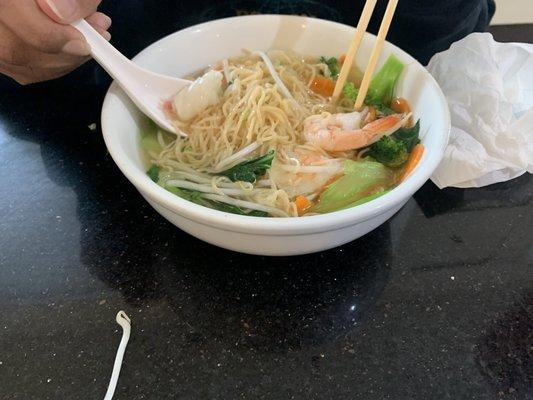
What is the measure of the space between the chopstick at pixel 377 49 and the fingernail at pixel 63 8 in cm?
61

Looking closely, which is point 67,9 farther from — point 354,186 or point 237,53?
point 354,186

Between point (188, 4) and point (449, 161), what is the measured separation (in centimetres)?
93

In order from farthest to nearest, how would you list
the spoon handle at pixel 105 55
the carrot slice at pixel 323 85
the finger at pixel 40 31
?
the carrot slice at pixel 323 85, the spoon handle at pixel 105 55, the finger at pixel 40 31

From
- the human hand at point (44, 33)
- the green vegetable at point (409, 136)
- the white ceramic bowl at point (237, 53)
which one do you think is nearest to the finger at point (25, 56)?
the human hand at point (44, 33)

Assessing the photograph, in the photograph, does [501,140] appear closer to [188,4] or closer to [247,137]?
[247,137]

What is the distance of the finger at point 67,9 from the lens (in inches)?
34.6

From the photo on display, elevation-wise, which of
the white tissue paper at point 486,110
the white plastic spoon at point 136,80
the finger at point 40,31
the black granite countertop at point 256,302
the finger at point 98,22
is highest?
the finger at point 40,31

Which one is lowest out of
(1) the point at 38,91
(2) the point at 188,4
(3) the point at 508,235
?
(3) the point at 508,235

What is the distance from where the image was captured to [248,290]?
908mm

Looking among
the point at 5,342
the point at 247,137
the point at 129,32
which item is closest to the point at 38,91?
the point at 129,32

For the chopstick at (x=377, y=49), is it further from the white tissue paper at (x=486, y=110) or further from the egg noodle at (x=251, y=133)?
the white tissue paper at (x=486, y=110)

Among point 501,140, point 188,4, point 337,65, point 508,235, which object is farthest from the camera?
point 188,4

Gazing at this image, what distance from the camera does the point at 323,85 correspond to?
126 centimetres

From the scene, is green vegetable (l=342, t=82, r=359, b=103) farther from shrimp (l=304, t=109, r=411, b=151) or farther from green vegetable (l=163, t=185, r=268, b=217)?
green vegetable (l=163, t=185, r=268, b=217)
